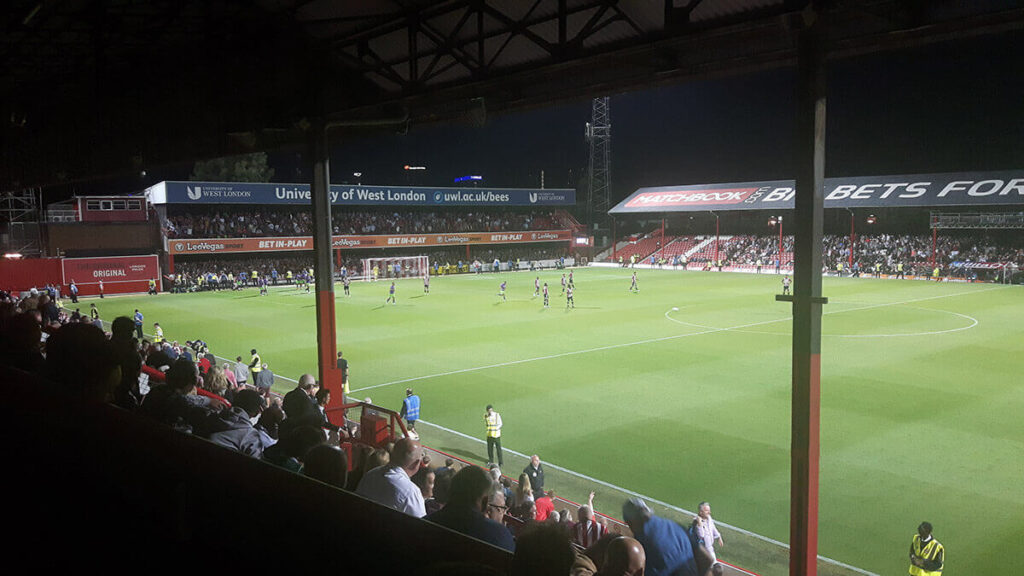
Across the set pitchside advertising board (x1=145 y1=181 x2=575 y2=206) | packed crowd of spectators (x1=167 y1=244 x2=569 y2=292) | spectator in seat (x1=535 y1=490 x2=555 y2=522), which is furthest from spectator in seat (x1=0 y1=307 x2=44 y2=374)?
pitchside advertising board (x1=145 y1=181 x2=575 y2=206)

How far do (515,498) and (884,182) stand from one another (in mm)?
54504

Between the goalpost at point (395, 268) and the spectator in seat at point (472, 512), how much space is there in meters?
54.4

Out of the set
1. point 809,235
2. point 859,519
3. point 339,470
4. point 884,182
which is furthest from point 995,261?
point 339,470

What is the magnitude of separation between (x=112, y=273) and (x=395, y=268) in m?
21.6

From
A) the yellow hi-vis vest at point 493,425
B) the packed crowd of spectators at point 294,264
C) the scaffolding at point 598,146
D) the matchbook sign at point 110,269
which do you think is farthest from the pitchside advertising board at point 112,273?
the scaffolding at point 598,146

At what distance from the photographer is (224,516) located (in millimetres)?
2424

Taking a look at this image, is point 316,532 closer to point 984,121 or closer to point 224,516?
point 224,516

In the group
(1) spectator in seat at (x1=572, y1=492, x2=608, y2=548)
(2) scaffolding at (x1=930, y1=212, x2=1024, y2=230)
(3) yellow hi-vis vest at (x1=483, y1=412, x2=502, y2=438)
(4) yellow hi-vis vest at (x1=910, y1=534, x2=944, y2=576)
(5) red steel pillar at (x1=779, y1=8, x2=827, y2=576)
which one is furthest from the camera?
(2) scaffolding at (x1=930, y1=212, x2=1024, y2=230)

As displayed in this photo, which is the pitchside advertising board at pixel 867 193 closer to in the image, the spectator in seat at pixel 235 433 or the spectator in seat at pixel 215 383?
the spectator in seat at pixel 215 383

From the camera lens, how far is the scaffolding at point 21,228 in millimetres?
41781

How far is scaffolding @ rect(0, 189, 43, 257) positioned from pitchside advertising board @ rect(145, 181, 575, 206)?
8707 millimetres

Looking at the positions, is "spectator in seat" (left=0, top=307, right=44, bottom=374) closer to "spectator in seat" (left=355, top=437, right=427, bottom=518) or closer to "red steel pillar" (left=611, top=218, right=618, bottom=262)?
"spectator in seat" (left=355, top=437, right=427, bottom=518)

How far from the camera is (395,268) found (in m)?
60.1

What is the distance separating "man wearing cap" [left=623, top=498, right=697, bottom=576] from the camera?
18.8 ft
